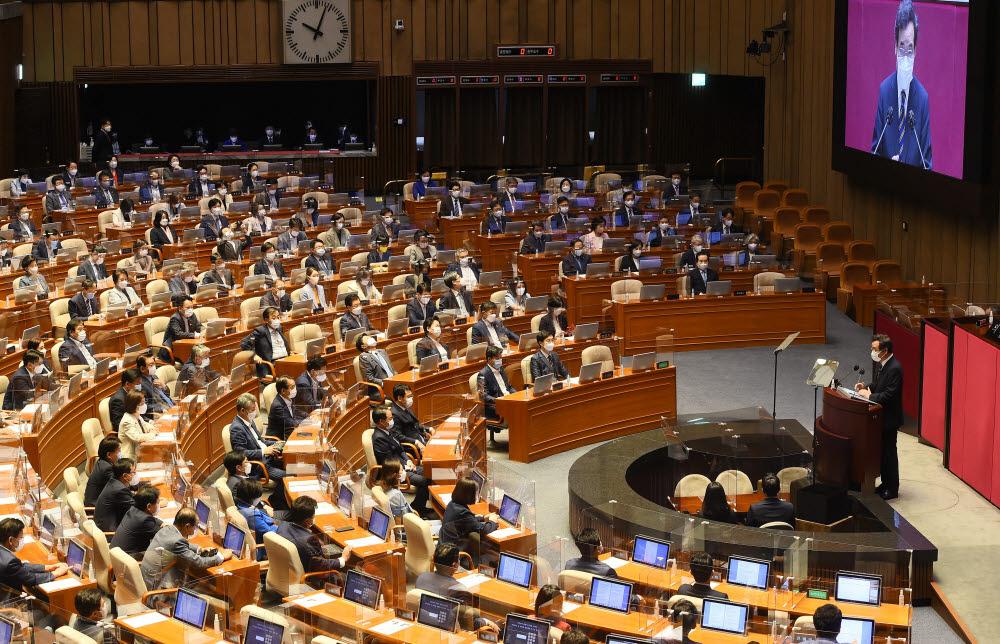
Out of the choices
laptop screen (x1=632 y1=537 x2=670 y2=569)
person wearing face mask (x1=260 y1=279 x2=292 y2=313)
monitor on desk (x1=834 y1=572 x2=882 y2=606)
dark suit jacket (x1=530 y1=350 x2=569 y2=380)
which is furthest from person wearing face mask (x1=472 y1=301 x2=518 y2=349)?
monitor on desk (x1=834 y1=572 x2=882 y2=606)

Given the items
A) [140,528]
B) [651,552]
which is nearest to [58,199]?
[140,528]

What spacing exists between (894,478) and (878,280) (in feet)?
23.3

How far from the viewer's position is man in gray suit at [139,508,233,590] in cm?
905

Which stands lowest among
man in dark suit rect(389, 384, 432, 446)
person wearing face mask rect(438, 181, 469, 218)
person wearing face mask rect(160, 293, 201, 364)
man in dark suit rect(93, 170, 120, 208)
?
man in dark suit rect(389, 384, 432, 446)

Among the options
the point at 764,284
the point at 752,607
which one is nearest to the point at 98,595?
the point at 752,607

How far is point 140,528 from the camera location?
9617 mm

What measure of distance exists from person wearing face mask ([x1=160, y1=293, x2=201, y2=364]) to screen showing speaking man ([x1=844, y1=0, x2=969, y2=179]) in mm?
9766

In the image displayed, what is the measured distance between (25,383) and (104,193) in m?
9.41

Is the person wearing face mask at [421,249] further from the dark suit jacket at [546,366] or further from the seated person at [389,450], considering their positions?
the seated person at [389,450]

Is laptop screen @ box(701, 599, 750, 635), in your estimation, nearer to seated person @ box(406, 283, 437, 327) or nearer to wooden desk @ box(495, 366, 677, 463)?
wooden desk @ box(495, 366, 677, 463)

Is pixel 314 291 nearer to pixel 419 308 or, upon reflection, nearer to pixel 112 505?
pixel 419 308

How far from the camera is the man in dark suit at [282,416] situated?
12.6 m

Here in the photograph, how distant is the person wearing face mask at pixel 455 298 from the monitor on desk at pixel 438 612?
27.5ft

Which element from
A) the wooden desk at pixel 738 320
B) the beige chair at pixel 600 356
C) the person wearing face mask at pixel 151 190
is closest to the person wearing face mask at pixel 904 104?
the wooden desk at pixel 738 320
